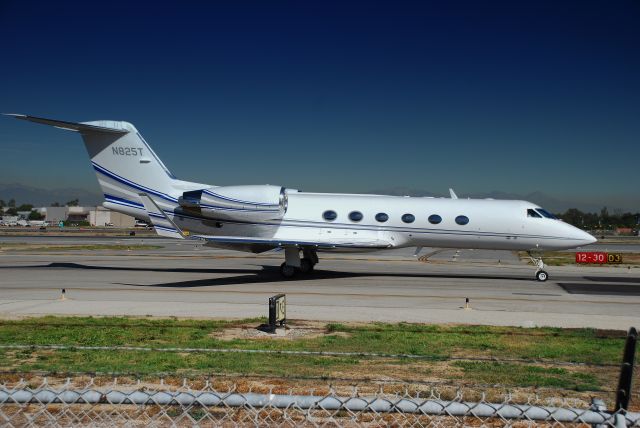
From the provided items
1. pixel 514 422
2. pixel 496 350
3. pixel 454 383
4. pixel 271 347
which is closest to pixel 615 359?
pixel 496 350

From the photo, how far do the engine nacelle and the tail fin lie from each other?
5.10 feet

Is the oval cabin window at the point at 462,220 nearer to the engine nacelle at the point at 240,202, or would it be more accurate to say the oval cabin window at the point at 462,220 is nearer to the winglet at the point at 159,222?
the engine nacelle at the point at 240,202

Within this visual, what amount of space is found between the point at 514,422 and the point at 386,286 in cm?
1361

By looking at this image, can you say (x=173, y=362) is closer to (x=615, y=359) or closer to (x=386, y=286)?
(x=615, y=359)

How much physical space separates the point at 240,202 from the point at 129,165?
196 inches

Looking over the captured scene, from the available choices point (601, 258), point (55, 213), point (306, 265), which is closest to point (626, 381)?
point (306, 265)

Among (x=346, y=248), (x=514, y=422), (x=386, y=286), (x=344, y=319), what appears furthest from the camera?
(x=346, y=248)

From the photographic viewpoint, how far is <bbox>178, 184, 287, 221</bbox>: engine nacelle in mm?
21781

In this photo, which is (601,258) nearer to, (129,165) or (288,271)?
(288,271)

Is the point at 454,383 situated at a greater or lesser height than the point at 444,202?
lesser

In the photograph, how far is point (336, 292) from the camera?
1764 centimetres

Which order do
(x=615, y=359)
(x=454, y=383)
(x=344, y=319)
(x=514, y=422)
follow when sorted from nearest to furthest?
(x=514, y=422) < (x=454, y=383) < (x=615, y=359) < (x=344, y=319)

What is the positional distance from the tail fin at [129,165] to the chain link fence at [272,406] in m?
16.4

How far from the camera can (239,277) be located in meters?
22.2
